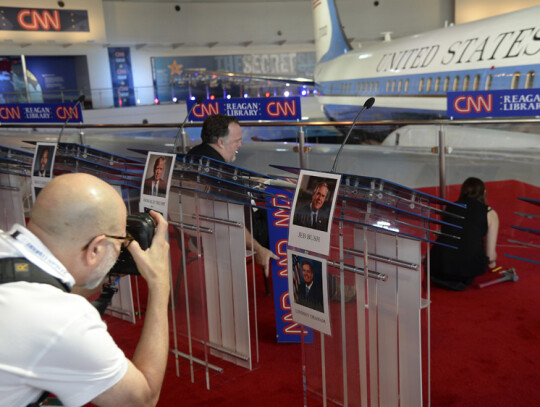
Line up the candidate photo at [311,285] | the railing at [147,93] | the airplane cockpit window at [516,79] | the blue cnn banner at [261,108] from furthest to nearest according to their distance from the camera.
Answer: the railing at [147,93] → the airplane cockpit window at [516,79] → the blue cnn banner at [261,108] → the candidate photo at [311,285]

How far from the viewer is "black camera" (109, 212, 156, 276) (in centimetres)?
163

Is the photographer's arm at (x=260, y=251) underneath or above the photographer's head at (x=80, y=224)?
underneath

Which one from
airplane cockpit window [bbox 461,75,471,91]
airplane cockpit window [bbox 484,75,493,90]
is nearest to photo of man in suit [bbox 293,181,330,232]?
airplane cockpit window [bbox 484,75,493,90]

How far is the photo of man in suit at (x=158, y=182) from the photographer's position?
2793 mm

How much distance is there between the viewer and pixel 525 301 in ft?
13.2

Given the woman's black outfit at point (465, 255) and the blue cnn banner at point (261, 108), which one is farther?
the blue cnn banner at point (261, 108)

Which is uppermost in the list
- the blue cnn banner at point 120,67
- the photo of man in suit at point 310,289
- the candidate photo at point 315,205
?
the blue cnn banner at point 120,67

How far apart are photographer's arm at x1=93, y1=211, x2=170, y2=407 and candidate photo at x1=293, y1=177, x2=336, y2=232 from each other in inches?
23.2

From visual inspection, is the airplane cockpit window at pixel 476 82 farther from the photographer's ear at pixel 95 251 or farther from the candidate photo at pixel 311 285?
the photographer's ear at pixel 95 251

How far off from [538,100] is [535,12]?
3.26m

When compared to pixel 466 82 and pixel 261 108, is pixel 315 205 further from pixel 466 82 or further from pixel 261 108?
pixel 466 82

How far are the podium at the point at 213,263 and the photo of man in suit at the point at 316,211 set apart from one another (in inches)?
22.5

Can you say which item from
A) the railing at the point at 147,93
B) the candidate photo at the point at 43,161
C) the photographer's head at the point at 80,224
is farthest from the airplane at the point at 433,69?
the photographer's head at the point at 80,224

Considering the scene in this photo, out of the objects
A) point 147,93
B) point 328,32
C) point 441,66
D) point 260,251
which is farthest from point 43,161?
point 147,93
